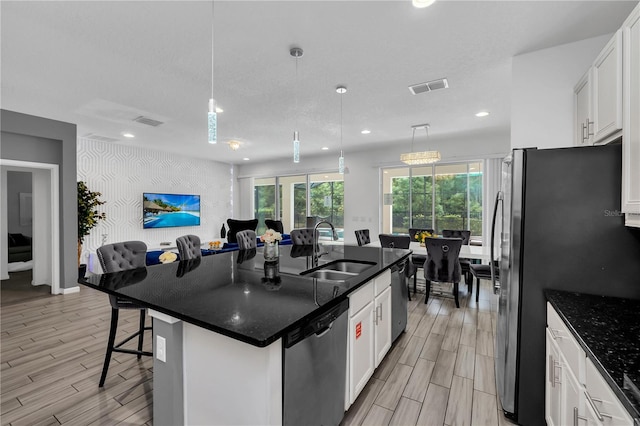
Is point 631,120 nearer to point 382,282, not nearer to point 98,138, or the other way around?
point 382,282

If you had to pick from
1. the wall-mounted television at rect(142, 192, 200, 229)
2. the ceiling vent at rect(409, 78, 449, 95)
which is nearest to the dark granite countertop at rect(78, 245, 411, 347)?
the ceiling vent at rect(409, 78, 449, 95)

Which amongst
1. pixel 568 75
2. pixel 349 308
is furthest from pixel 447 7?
pixel 349 308

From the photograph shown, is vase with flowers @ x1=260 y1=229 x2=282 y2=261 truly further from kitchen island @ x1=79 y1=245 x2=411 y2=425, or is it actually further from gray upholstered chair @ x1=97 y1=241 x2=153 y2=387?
gray upholstered chair @ x1=97 y1=241 x2=153 y2=387

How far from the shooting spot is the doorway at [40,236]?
4.60 metres

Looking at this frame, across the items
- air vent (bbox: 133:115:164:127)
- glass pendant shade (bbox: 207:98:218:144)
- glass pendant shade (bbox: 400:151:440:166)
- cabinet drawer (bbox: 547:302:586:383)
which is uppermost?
air vent (bbox: 133:115:164:127)

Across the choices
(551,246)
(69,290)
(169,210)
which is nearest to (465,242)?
(551,246)

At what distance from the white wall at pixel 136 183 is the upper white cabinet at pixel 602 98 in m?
7.94

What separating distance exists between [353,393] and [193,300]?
3.98 ft

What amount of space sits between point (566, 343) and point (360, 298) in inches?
42.4

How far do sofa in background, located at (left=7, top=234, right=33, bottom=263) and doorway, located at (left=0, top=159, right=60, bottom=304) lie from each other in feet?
2.06

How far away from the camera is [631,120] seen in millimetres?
1400

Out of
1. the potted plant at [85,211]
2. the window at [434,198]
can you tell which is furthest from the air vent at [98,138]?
the window at [434,198]

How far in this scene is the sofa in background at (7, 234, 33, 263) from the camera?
20.6ft

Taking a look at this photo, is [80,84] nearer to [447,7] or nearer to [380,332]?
[447,7]
